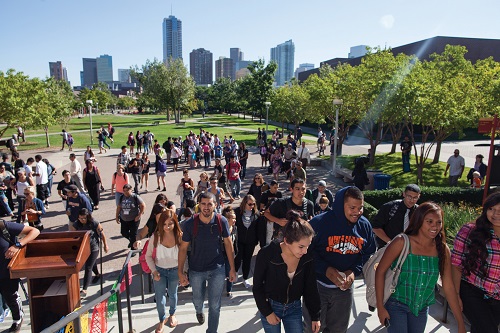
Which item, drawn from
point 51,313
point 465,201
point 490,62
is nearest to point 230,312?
point 51,313

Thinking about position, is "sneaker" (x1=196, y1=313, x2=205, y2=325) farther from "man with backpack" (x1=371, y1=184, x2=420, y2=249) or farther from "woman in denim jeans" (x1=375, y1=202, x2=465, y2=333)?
"man with backpack" (x1=371, y1=184, x2=420, y2=249)

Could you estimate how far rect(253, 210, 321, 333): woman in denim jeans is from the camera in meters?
3.13

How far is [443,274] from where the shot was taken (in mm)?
3289

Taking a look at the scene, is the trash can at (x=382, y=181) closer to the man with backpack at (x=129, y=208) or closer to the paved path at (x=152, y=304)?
the paved path at (x=152, y=304)

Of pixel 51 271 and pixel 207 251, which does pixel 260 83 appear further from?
pixel 51 271

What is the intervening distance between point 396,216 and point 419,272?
1.74m

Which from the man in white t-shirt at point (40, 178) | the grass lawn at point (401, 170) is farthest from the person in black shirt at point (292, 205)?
the grass lawn at point (401, 170)

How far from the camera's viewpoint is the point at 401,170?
17.4 m

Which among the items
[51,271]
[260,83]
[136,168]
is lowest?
[136,168]

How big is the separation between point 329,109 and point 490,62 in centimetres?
906

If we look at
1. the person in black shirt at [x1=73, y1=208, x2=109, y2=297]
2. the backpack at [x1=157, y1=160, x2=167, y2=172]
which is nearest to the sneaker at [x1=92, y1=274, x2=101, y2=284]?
the person in black shirt at [x1=73, y1=208, x2=109, y2=297]

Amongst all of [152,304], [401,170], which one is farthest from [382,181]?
[152,304]

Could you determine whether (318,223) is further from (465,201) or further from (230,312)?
(465,201)

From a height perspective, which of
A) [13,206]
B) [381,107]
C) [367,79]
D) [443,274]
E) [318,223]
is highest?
[367,79]
